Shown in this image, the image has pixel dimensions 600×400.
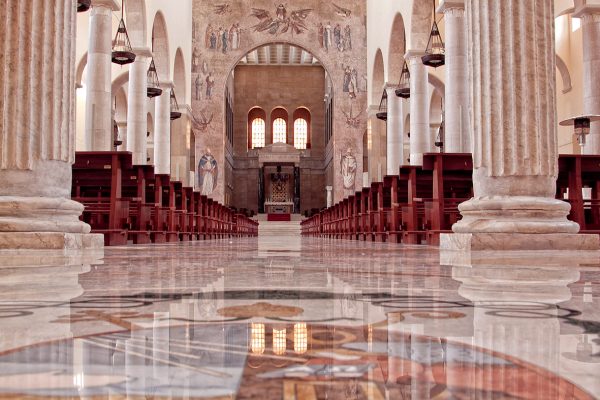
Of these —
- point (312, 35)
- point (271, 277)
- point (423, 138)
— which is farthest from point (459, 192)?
point (312, 35)

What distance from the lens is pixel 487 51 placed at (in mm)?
4363

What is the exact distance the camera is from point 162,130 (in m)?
17.6

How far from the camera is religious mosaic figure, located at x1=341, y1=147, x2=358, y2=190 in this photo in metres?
23.3

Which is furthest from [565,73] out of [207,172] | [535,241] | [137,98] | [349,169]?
[207,172]

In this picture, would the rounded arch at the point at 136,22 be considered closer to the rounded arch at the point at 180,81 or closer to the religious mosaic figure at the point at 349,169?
the rounded arch at the point at 180,81

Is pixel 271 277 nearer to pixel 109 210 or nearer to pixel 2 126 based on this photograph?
pixel 2 126

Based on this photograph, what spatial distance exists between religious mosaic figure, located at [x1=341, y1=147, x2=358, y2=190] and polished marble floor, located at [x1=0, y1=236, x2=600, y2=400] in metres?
21.8

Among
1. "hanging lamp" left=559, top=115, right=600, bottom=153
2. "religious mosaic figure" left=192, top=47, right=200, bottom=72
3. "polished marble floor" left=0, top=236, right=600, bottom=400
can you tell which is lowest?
"polished marble floor" left=0, top=236, right=600, bottom=400

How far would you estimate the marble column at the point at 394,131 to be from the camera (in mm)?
17172

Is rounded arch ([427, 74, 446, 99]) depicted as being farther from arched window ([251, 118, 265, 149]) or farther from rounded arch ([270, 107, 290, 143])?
arched window ([251, 118, 265, 149])

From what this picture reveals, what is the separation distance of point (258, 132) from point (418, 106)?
19918mm

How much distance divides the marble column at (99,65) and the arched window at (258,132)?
22.1 metres

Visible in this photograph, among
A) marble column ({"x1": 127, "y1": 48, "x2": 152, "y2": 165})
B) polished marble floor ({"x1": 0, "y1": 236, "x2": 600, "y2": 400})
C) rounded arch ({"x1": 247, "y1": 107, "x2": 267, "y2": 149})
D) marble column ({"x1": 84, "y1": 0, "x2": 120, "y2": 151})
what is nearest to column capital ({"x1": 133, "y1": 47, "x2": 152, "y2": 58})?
marble column ({"x1": 127, "y1": 48, "x2": 152, "y2": 165})

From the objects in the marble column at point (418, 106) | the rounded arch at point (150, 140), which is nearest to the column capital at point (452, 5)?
the marble column at point (418, 106)
